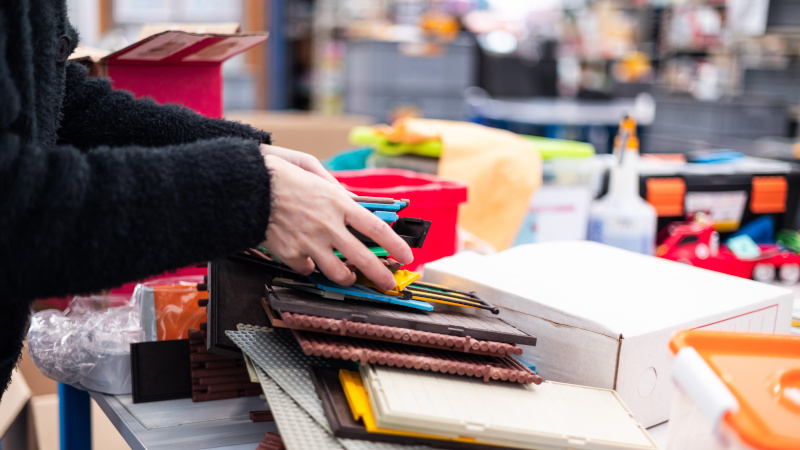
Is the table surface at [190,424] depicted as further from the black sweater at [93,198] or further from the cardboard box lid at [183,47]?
the cardboard box lid at [183,47]

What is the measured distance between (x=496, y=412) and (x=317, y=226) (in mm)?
229

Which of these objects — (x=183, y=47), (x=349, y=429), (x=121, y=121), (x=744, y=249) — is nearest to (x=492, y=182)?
(x=744, y=249)

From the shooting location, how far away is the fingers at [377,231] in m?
0.65

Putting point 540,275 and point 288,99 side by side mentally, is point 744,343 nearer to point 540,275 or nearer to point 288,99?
point 540,275

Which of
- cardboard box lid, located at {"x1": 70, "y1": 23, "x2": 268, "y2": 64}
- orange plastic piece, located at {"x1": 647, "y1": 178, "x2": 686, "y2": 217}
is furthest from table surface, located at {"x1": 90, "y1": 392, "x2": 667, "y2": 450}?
orange plastic piece, located at {"x1": 647, "y1": 178, "x2": 686, "y2": 217}

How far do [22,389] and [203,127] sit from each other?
0.75 meters

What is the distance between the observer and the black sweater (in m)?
0.53

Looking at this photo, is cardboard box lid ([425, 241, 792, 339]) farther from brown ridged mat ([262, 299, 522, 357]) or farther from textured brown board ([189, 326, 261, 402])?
textured brown board ([189, 326, 261, 402])

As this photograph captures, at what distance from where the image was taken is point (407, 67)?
15.0 feet

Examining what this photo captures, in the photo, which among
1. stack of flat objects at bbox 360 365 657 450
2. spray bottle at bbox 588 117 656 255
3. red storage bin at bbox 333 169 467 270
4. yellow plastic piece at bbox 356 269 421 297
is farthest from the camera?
spray bottle at bbox 588 117 656 255

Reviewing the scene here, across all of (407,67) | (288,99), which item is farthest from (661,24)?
(288,99)

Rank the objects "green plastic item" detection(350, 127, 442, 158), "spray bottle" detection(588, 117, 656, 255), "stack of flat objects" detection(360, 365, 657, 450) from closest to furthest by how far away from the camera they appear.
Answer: "stack of flat objects" detection(360, 365, 657, 450) → "spray bottle" detection(588, 117, 656, 255) → "green plastic item" detection(350, 127, 442, 158)

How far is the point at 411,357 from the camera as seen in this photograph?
62 centimetres

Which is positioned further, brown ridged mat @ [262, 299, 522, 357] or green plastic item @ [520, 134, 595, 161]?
green plastic item @ [520, 134, 595, 161]
